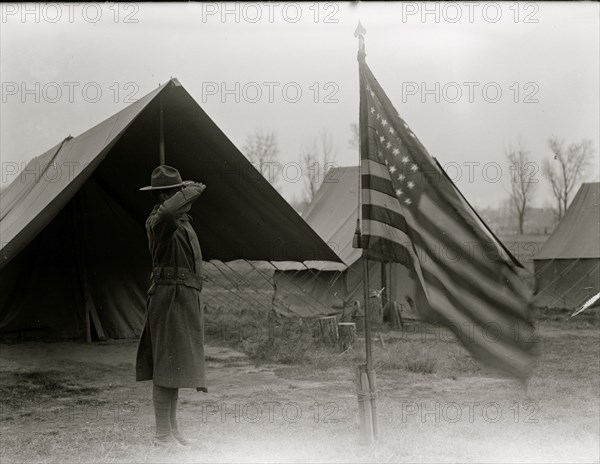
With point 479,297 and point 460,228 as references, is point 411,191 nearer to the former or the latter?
Result: point 460,228

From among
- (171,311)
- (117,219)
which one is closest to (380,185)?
(171,311)

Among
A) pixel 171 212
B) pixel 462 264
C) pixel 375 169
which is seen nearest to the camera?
pixel 462 264

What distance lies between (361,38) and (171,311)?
6.90 feet

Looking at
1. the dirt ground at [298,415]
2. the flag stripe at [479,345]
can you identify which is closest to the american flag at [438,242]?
the flag stripe at [479,345]

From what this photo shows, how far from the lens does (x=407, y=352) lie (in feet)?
27.9

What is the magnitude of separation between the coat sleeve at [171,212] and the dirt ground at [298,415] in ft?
4.43

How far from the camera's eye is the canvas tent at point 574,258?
13.8 m

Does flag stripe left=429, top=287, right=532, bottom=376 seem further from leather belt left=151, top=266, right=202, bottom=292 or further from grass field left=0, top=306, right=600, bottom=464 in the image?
leather belt left=151, top=266, right=202, bottom=292

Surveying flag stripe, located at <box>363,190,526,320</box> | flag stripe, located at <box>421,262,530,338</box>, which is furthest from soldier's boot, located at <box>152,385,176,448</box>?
flag stripe, located at <box>421,262,530,338</box>

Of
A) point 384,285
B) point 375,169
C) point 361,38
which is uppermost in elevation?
point 361,38

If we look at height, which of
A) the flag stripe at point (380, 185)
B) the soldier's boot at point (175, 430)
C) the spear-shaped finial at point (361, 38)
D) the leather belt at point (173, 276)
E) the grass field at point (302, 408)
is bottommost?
the grass field at point (302, 408)

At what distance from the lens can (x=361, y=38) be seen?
174 inches

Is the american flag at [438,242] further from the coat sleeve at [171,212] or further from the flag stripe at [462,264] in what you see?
the coat sleeve at [171,212]

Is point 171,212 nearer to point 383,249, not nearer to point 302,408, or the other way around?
point 383,249
